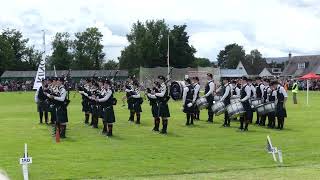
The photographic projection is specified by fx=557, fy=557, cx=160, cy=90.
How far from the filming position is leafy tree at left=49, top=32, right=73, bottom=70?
11906 centimetres

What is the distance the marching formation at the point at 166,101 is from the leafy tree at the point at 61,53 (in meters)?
95.2

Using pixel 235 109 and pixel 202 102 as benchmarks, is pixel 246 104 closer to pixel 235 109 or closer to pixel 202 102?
pixel 235 109

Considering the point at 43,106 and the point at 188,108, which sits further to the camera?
the point at 43,106

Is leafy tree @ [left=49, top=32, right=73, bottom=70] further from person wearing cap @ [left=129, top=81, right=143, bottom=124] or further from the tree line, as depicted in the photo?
person wearing cap @ [left=129, top=81, right=143, bottom=124]

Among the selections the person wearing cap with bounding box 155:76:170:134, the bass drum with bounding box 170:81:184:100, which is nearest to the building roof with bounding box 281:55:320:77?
the bass drum with bounding box 170:81:184:100

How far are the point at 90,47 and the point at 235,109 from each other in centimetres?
10570

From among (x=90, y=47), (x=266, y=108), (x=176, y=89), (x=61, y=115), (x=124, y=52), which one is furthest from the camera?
(x=90, y=47)

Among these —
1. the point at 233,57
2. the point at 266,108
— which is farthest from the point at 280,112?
the point at 233,57

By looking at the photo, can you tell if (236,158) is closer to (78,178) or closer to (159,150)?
(159,150)

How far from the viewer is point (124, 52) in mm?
103625

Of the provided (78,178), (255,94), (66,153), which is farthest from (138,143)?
(255,94)

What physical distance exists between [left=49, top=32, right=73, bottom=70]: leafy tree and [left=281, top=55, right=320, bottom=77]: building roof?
152ft

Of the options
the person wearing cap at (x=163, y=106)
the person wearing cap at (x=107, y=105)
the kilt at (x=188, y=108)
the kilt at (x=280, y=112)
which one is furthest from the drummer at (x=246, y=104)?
the person wearing cap at (x=107, y=105)

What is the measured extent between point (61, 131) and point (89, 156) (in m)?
4.45
